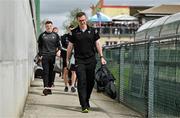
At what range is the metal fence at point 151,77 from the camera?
797 cm

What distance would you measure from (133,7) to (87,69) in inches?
4184

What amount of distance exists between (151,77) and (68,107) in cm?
236

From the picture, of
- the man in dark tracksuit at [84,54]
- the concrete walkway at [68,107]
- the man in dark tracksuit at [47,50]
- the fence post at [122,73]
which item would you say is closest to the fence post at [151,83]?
the concrete walkway at [68,107]

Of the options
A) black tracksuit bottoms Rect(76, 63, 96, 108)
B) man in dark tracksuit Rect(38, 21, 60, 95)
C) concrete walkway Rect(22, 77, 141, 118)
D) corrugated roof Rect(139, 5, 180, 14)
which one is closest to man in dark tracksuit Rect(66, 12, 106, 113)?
black tracksuit bottoms Rect(76, 63, 96, 108)

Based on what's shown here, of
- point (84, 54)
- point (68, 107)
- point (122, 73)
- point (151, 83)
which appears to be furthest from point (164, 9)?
point (151, 83)

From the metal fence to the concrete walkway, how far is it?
0.31 meters

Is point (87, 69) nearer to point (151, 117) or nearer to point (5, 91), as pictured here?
point (151, 117)

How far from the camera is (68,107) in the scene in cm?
1082

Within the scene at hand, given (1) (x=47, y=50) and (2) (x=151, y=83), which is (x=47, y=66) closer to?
(1) (x=47, y=50)

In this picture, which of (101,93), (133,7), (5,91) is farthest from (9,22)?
(133,7)

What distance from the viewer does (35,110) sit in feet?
33.3

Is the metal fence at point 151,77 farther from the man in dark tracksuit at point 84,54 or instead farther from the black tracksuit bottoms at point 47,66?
the black tracksuit bottoms at point 47,66

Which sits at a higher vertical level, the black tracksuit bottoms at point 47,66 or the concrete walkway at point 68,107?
the black tracksuit bottoms at point 47,66

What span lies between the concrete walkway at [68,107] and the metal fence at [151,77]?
31 cm
